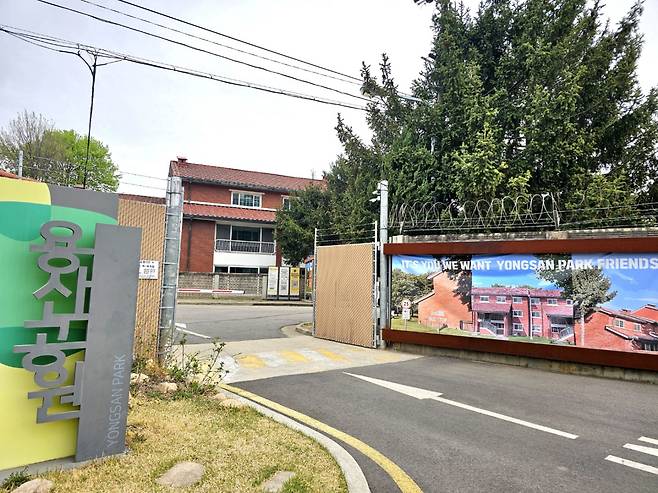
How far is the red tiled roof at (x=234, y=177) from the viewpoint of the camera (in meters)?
33.0

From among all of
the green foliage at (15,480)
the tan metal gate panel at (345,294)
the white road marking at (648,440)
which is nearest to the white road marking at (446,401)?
the white road marking at (648,440)

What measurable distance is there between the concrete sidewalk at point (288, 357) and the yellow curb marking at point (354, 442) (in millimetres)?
1405

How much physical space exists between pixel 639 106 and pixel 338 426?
48.2 ft

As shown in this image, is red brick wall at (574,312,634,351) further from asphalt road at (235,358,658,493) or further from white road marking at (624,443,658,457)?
white road marking at (624,443,658,457)

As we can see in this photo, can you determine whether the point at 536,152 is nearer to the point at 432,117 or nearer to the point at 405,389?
the point at 432,117

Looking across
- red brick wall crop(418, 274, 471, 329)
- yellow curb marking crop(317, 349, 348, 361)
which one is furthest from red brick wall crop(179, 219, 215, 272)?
red brick wall crop(418, 274, 471, 329)

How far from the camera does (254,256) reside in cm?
3394

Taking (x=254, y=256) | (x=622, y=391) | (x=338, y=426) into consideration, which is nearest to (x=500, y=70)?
(x=622, y=391)

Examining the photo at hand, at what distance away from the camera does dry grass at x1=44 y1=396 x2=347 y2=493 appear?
3332 millimetres

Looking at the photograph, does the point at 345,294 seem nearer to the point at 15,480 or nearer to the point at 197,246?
the point at 15,480

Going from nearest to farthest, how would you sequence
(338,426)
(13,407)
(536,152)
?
1. (13,407)
2. (338,426)
3. (536,152)

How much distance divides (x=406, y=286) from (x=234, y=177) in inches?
1048

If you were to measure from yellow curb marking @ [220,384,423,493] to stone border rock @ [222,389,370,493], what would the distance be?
0.20 metres

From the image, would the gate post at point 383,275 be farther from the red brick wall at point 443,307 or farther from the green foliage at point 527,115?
the green foliage at point 527,115
